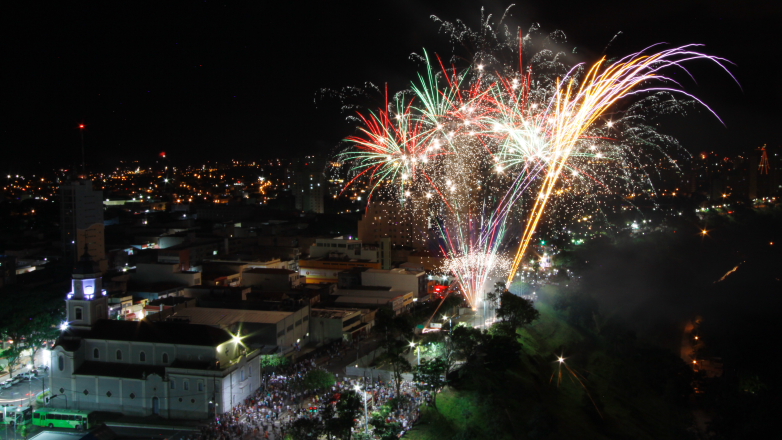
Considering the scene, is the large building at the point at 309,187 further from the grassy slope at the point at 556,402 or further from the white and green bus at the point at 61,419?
the white and green bus at the point at 61,419

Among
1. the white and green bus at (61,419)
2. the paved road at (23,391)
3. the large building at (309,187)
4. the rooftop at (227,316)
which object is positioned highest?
the large building at (309,187)

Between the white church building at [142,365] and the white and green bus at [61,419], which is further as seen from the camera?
the white church building at [142,365]

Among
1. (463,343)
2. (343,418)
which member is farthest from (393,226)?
(343,418)

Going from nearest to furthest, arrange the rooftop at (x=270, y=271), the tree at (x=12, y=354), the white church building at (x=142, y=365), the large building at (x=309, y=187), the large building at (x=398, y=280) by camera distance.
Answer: the white church building at (x=142, y=365), the tree at (x=12, y=354), the rooftop at (x=270, y=271), the large building at (x=398, y=280), the large building at (x=309, y=187)

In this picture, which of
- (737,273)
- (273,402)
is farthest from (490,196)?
(737,273)

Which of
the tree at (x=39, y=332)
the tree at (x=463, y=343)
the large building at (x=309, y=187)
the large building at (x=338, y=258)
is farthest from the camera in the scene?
the large building at (x=309, y=187)

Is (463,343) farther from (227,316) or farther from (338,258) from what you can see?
(338,258)

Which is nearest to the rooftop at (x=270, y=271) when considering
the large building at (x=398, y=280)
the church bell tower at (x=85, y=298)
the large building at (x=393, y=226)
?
the large building at (x=398, y=280)

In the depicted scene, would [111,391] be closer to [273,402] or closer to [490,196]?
[273,402]
